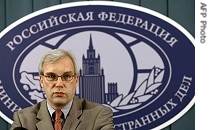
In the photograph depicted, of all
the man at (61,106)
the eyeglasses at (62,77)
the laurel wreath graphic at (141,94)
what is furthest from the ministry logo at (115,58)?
the eyeglasses at (62,77)

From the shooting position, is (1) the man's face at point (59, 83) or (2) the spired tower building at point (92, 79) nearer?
(1) the man's face at point (59, 83)

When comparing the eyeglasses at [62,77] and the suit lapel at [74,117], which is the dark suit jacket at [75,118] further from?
the eyeglasses at [62,77]

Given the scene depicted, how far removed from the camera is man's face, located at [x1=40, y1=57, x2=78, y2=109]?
54.2 inches

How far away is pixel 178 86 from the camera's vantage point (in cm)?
218

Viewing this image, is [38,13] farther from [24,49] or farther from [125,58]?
[125,58]

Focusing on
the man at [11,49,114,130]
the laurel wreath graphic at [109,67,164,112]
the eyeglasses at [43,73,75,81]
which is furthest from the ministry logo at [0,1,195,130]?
the eyeglasses at [43,73,75,81]

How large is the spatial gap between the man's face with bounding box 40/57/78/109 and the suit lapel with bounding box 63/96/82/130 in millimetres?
64

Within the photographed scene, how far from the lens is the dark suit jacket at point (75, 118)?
144 centimetres

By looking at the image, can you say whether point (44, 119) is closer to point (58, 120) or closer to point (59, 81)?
point (58, 120)

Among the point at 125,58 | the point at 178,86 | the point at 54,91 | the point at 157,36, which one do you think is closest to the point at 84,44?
the point at 125,58

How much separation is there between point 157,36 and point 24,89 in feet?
2.59

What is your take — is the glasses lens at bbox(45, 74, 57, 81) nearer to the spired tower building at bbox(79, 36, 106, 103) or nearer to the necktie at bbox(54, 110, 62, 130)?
the necktie at bbox(54, 110, 62, 130)

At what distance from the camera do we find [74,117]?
4.79 ft

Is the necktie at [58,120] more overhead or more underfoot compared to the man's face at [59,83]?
more underfoot
